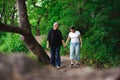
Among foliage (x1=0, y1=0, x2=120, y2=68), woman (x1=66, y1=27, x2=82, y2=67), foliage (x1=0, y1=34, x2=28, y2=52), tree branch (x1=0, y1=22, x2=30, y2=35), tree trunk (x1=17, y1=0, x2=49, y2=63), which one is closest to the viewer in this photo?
tree branch (x1=0, y1=22, x2=30, y2=35)

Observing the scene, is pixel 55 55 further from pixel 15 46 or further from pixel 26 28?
pixel 15 46

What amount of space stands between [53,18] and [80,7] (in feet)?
16.0

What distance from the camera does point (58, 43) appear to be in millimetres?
14938

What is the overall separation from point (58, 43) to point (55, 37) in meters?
0.31

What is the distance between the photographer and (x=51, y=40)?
48.6ft

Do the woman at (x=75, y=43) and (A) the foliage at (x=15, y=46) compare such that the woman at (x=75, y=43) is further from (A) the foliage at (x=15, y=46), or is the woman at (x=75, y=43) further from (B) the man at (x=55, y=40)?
(A) the foliage at (x=15, y=46)

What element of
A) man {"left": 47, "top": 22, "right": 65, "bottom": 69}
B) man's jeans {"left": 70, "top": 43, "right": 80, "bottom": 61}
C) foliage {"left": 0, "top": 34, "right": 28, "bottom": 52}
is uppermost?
man {"left": 47, "top": 22, "right": 65, "bottom": 69}

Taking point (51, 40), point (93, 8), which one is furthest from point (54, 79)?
point (93, 8)

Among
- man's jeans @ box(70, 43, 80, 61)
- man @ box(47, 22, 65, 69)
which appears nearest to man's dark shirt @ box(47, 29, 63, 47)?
man @ box(47, 22, 65, 69)

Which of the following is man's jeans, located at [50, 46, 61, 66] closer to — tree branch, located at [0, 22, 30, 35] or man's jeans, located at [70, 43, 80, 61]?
man's jeans, located at [70, 43, 80, 61]

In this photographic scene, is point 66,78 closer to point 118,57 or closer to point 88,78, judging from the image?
point 88,78

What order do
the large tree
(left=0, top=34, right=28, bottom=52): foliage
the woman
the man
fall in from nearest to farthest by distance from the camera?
the man
the woman
the large tree
(left=0, top=34, right=28, bottom=52): foliage

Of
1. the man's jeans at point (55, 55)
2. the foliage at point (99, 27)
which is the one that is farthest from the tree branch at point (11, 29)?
the foliage at point (99, 27)

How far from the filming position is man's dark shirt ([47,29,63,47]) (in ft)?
48.1
